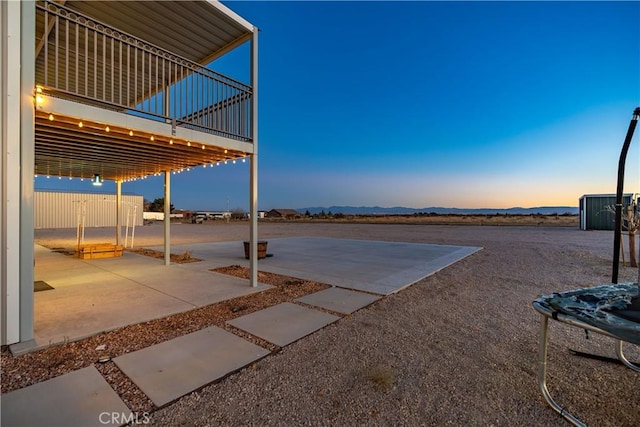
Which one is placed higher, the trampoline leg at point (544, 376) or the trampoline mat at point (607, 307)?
the trampoline mat at point (607, 307)

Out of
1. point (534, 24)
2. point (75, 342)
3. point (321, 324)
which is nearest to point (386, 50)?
point (534, 24)

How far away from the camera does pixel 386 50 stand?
1805 centimetres

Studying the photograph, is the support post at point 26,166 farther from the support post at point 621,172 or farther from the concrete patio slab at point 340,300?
the support post at point 621,172

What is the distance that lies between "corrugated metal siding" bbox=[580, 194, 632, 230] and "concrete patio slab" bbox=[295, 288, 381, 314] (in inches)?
1033

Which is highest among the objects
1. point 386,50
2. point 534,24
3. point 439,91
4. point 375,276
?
point 386,50

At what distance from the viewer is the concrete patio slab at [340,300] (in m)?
4.01

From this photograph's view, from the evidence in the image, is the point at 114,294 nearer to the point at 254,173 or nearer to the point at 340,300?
the point at 254,173

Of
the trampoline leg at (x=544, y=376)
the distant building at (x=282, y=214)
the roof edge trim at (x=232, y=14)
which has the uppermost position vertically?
the roof edge trim at (x=232, y=14)

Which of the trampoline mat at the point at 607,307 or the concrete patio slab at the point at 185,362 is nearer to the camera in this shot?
the trampoline mat at the point at 607,307

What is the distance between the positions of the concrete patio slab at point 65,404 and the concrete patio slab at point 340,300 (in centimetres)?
262

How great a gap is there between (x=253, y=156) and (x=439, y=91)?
1974 centimetres

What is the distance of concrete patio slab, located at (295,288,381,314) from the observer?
13.1 feet

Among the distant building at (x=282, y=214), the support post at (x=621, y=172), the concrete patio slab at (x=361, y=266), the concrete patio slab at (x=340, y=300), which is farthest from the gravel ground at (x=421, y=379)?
the distant building at (x=282, y=214)

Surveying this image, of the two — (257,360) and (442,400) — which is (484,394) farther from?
(257,360)
